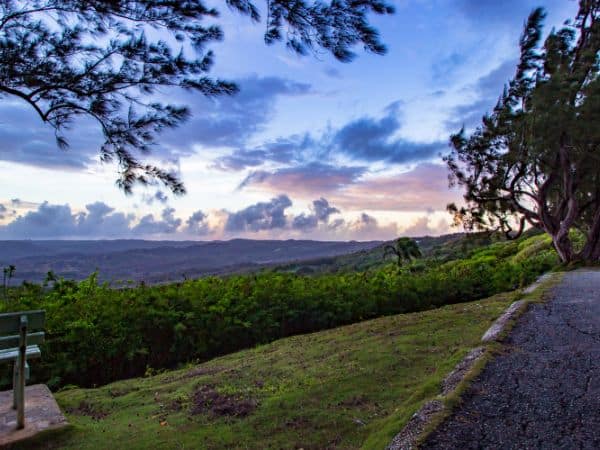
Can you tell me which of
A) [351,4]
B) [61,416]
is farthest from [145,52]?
[61,416]

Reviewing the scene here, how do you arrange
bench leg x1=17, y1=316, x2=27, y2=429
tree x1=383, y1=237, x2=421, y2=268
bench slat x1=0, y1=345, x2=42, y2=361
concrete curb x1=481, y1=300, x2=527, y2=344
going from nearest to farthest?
bench leg x1=17, y1=316, x2=27, y2=429 → bench slat x1=0, y1=345, x2=42, y2=361 → concrete curb x1=481, y1=300, x2=527, y2=344 → tree x1=383, y1=237, x2=421, y2=268

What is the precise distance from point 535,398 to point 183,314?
528 centimetres

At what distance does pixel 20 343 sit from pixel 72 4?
2940 mm

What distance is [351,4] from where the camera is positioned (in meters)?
3.98

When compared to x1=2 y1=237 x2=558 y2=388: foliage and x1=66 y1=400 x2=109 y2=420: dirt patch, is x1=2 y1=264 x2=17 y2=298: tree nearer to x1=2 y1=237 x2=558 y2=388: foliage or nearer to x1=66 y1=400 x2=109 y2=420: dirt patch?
x1=2 y1=237 x2=558 y2=388: foliage

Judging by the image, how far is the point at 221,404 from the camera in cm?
427

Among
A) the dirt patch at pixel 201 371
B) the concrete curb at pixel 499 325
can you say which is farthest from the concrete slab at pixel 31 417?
the concrete curb at pixel 499 325

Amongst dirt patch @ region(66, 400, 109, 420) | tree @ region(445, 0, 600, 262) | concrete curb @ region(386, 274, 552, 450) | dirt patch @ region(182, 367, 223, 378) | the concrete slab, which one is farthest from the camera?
tree @ region(445, 0, 600, 262)

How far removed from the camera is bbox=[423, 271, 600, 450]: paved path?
2.93 meters

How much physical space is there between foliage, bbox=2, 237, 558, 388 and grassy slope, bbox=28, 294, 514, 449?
837 millimetres

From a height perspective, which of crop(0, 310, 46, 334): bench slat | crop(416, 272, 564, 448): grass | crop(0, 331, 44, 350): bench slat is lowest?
crop(416, 272, 564, 448): grass

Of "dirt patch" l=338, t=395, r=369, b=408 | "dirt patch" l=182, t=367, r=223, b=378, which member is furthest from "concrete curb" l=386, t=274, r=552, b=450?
"dirt patch" l=182, t=367, r=223, b=378

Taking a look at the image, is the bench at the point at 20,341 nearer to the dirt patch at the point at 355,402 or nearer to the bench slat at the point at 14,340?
the bench slat at the point at 14,340

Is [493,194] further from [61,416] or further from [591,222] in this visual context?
[61,416]
